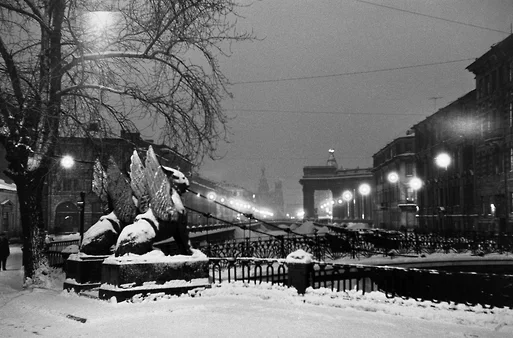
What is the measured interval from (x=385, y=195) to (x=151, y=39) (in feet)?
261

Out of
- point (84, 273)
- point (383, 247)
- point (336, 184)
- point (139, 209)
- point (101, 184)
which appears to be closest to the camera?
point (139, 209)

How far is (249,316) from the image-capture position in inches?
346

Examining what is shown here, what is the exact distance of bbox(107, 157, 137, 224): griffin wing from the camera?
477 inches

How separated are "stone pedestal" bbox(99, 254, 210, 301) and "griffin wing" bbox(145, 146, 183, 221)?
928 millimetres

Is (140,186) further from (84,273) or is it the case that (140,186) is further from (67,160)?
(67,160)

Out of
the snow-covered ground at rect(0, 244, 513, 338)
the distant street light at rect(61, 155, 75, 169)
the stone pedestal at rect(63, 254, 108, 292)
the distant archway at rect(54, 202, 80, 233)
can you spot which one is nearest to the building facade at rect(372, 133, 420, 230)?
the distant archway at rect(54, 202, 80, 233)

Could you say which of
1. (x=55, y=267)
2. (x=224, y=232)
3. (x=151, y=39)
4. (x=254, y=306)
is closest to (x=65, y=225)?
(x=224, y=232)

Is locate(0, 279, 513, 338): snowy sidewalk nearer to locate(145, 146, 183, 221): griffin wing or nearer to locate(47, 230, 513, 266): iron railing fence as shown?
locate(145, 146, 183, 221): griffin wing

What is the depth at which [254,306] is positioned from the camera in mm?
9711

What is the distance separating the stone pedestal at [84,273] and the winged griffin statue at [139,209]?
0.79 ft

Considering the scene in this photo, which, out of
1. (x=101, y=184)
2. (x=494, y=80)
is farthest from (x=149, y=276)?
(x=494, y=80)

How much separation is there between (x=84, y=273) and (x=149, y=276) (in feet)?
→ 7.30

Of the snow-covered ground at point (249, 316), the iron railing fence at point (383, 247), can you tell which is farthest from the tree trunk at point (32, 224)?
the iron railing fence at point (383, 247)

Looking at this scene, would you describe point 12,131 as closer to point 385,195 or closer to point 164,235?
point 164,235
